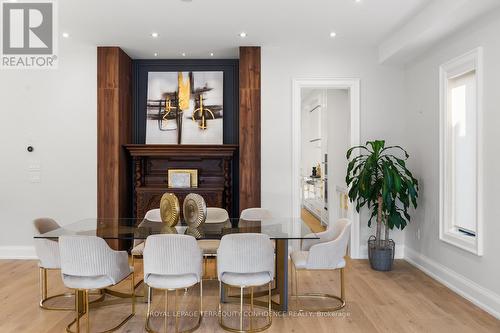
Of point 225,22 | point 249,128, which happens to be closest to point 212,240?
point 249,128

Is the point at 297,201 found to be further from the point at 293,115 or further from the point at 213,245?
the point at 213,245

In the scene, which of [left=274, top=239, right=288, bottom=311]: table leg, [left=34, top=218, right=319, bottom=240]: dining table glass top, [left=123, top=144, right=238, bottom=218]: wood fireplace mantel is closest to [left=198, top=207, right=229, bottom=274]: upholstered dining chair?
[left=34, top=218, right=319, bottom=240]: dining table glass top

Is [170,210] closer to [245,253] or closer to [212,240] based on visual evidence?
[212,240]

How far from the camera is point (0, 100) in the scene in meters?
5.53

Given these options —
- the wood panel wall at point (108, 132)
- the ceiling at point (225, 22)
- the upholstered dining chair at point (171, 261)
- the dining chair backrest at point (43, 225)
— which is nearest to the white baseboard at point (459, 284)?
the upholstered dining chair at point (171, 261)

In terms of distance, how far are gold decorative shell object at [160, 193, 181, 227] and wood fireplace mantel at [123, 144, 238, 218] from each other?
1.83 meters

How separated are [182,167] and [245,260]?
3.09 metres

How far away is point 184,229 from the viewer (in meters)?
3.51

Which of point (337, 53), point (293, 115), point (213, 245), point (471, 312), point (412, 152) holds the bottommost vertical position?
point (471, 312)

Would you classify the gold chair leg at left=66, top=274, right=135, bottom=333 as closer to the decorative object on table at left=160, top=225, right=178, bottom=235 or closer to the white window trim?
the decorative object on table at left=160, top=225, right=178, bottom=235

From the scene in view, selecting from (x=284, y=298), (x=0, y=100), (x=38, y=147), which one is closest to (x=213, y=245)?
(x=284, y=298)

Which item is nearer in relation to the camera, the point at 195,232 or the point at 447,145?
the point at 195,232

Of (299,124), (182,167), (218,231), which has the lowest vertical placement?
(218,231)

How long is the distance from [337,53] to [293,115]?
1106 mm
